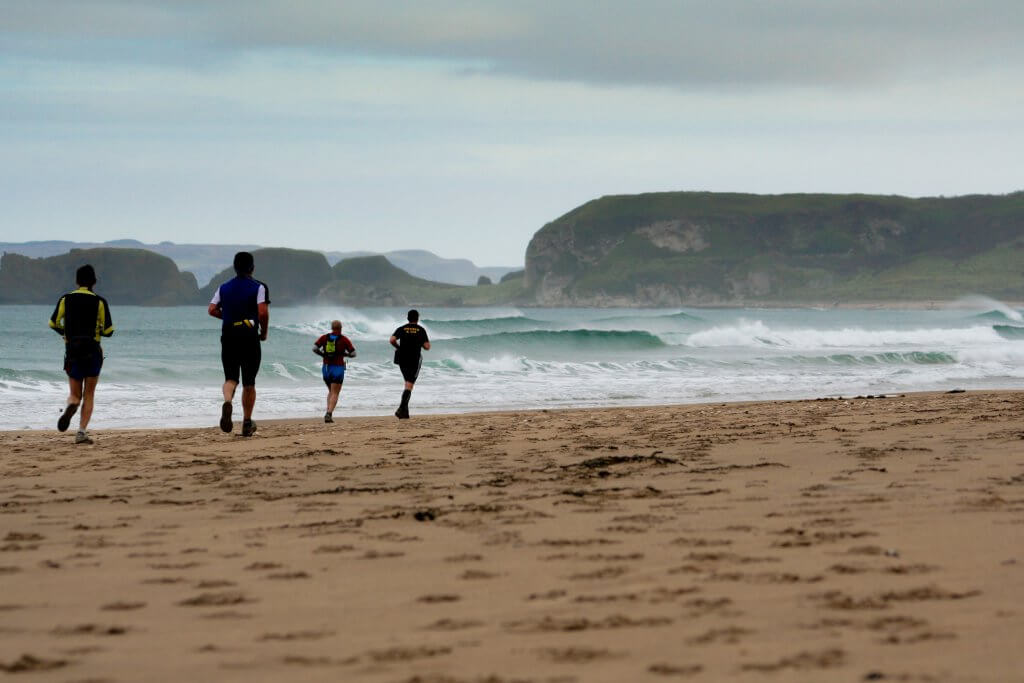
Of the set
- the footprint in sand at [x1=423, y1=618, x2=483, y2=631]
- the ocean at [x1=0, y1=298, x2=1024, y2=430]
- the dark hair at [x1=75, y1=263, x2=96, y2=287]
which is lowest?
the ocean at [x1=0, y1=298, x2=1024, y2=430]

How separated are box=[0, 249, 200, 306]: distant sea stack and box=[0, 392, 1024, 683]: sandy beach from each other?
550ft

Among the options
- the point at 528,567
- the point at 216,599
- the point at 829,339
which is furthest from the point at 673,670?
the point at 829,339

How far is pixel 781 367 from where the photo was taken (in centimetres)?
3134

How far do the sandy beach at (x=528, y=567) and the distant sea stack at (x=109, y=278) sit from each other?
167687 mm

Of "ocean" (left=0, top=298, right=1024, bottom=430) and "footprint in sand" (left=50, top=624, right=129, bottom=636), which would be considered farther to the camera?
"ocean" (left=0, top=298, right=1024, bottom=430)

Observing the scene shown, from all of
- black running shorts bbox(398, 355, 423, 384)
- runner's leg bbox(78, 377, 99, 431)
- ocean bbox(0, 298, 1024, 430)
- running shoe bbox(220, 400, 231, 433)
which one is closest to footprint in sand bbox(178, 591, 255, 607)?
running shoe bbox(220, 400, 231, 433)

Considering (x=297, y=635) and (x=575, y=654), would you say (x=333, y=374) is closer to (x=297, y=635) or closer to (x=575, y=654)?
(x=297, y=635)

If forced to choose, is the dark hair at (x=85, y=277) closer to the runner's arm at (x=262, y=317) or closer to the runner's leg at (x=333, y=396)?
the runner's arm at (x=262, y=317)

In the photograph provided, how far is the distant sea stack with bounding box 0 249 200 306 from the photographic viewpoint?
16762cm

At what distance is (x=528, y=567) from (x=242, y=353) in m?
7.14

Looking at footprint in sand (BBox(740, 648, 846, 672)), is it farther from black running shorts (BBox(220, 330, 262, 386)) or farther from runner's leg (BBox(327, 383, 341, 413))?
runner's leg (BBox(327, 383, 341, 413))

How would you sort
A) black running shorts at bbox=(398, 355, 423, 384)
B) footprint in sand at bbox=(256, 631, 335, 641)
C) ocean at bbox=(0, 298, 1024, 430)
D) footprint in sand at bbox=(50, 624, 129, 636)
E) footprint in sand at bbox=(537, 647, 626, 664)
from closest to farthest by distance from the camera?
1. footprint in sand at bbox=(537, 647, 626, 664)
2. footprint in sand at bbox=(256, 631, 335, 641)
3. footprint in sand at bbox=(50, 624, 129, 636)
4. black running shorts at bbox=(398, 355, 423, 384)
5. ocean at bbox=(0, 298, 1024, 430)

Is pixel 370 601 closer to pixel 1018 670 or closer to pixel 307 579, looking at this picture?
pixel 307 579

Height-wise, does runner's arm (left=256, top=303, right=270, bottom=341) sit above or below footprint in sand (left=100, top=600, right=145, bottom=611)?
above
